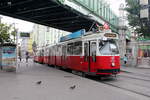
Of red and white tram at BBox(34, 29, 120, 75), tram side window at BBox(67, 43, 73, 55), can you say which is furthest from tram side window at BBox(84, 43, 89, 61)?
tram side window at BBox(67, 43, 73, 55)

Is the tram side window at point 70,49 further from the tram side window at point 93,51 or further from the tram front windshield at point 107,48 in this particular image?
the tram front windshield at point 107,48

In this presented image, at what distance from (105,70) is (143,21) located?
27383 mm

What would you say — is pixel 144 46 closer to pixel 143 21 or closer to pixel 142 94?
pixel 143 21

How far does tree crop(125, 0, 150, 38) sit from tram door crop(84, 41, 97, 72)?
85.5 ft

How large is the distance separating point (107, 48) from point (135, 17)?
2767 cm

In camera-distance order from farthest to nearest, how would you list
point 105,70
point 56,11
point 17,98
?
point 56,11 < point 105,70 < point 17,98

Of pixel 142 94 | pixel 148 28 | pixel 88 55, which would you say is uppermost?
pixel 148 28

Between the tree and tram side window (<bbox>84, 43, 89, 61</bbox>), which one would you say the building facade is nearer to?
the tree

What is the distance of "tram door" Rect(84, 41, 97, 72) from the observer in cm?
1566

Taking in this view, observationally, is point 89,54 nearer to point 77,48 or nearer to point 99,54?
point 99,54

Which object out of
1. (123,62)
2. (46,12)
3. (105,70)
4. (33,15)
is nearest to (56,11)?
(46,12)

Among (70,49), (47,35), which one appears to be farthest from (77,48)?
(47,35)

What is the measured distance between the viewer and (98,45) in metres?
15.4

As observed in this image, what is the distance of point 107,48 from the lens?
1549cm
